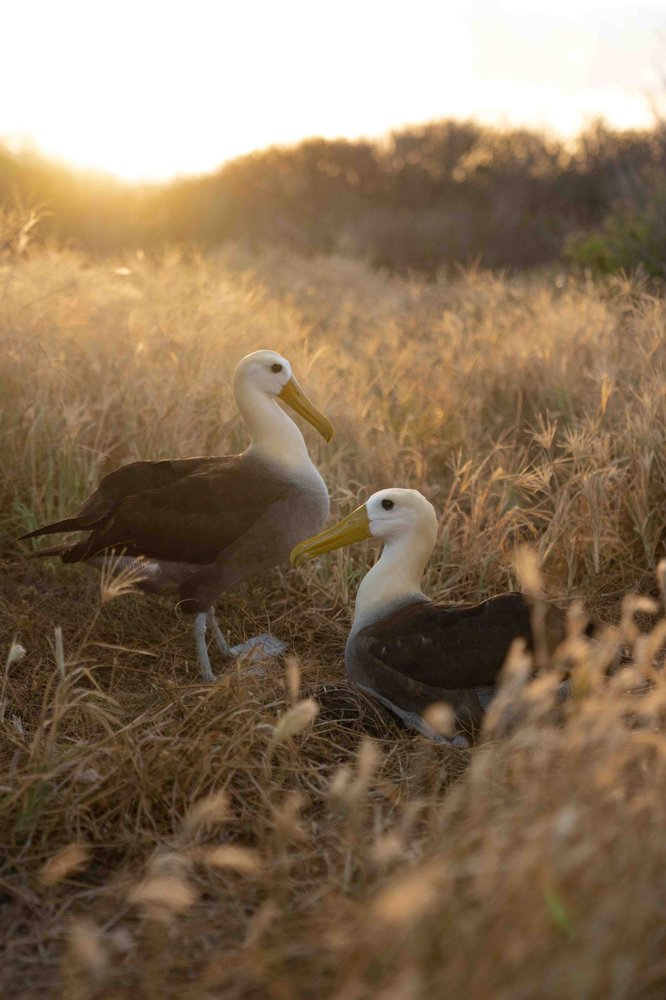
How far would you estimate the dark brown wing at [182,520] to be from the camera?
3.48 m

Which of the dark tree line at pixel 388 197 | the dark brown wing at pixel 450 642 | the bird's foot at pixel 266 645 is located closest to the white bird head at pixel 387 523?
the dark brown wing at pixel 450 642

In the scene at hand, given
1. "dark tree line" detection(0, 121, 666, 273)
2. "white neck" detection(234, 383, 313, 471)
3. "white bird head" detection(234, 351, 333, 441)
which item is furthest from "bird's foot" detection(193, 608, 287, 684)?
"dark tree line" detection(0, 121, 666, 273)

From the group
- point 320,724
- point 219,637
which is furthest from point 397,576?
point 219,637

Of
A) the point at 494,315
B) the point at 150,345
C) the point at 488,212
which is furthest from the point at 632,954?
the point at 488,212

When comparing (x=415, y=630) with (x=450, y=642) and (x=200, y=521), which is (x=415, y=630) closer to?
(x=450, y=642)

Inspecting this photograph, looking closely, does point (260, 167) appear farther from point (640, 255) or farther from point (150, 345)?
point (150, 345)

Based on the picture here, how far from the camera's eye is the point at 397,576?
3.22 meters

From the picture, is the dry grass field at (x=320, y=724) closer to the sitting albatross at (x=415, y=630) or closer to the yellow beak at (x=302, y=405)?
the sitting albatross at (x=415, y=630)

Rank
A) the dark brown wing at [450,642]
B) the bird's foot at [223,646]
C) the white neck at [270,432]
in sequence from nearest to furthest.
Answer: the dark brown wing at [450,642] < the bird's foot at [223,646] < the white neck at [270,432]

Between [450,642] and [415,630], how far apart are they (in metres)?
0.13

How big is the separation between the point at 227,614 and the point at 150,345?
6.07 ft

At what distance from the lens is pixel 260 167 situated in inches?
915

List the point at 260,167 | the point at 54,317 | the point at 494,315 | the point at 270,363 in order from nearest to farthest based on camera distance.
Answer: the point at 270,363 → the point at 54,317 → the point at 494,315 → the point at 260,167

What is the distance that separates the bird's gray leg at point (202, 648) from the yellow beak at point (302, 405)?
0.88 metres
